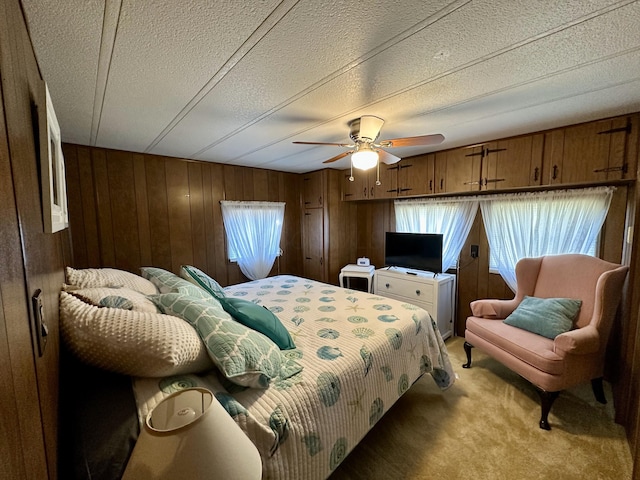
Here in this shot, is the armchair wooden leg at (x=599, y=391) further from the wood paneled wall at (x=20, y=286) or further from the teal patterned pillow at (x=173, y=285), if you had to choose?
the wood paneled wall at (x=20, y=286)

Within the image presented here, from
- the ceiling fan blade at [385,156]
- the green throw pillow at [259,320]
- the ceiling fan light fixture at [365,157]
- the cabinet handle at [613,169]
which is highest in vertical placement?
the ceiling fan blade at [385,156]

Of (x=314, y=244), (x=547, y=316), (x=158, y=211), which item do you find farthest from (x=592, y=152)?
(x=158, y=211)

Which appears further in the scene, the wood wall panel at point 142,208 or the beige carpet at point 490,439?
the wood wall panel at point 142,208

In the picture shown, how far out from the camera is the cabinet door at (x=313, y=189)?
4.06 m

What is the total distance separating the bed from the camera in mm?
1075

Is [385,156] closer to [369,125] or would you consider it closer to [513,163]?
[369,125]

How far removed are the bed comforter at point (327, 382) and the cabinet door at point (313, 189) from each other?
6.49ft

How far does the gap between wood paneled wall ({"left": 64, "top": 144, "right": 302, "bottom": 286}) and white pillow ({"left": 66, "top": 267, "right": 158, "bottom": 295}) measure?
1.37 metres

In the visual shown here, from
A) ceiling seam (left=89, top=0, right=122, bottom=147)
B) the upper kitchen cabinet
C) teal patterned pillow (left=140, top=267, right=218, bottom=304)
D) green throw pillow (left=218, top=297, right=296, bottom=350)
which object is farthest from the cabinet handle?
ceiling seam (left=89, top=0, right=122, bottom=147)

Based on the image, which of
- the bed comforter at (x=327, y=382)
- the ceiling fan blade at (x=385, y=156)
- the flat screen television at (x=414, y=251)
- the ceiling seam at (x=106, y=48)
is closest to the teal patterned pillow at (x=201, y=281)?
the bed comforter at (x=327, y=382)

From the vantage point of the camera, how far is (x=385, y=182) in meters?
3.55

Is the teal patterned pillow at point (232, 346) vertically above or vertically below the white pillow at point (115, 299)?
below

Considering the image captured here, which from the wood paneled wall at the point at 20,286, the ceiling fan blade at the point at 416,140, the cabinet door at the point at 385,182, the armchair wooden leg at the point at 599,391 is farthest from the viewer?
the cabinet door at the point at 385,182

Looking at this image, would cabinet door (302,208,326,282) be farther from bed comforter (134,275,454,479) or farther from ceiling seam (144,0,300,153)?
ceiling seam (144,0,300,153)
